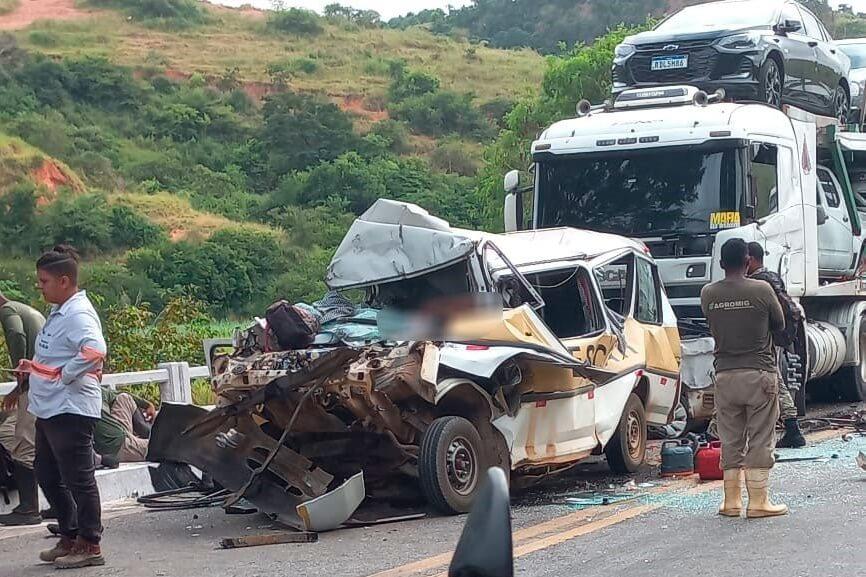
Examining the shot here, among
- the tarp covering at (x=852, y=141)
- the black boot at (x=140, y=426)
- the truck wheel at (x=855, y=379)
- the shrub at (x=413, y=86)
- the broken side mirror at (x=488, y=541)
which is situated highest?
the shrub at (x=413, y=86)

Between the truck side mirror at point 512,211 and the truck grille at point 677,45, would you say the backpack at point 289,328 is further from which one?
the truck grille at point 677,45

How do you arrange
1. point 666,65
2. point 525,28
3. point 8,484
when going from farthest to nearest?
point 525,28 < point 666,65 < point 8,484

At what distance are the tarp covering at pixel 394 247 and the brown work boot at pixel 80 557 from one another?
296 cm

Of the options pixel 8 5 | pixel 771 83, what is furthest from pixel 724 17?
pixel 8 5

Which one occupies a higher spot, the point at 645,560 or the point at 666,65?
the point at 666,65

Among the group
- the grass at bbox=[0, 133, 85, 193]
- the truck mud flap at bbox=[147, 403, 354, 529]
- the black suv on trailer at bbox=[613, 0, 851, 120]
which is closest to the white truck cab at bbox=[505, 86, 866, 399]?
the black suv on trailer at bbox=[613, 0, 851, 120]

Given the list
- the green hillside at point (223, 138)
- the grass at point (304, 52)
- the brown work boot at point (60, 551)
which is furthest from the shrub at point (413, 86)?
the brown work boot at point (60, 551)

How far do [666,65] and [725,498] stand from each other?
7.38 metres

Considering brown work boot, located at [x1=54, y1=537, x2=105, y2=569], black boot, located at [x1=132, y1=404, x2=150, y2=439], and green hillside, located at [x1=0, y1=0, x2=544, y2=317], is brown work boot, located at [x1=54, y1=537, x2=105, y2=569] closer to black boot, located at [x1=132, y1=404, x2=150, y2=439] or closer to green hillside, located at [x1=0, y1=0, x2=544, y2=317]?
black boot, located at [x1=132, y1=404, x2=150, y2=439]

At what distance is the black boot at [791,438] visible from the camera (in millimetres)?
11672

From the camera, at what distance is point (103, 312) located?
1720cm

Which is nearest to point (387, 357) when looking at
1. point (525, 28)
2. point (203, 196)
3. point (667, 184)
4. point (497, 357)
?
point (497, 357)

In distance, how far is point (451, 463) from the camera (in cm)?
880

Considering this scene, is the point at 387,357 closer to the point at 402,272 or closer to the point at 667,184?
the point at 402,272
